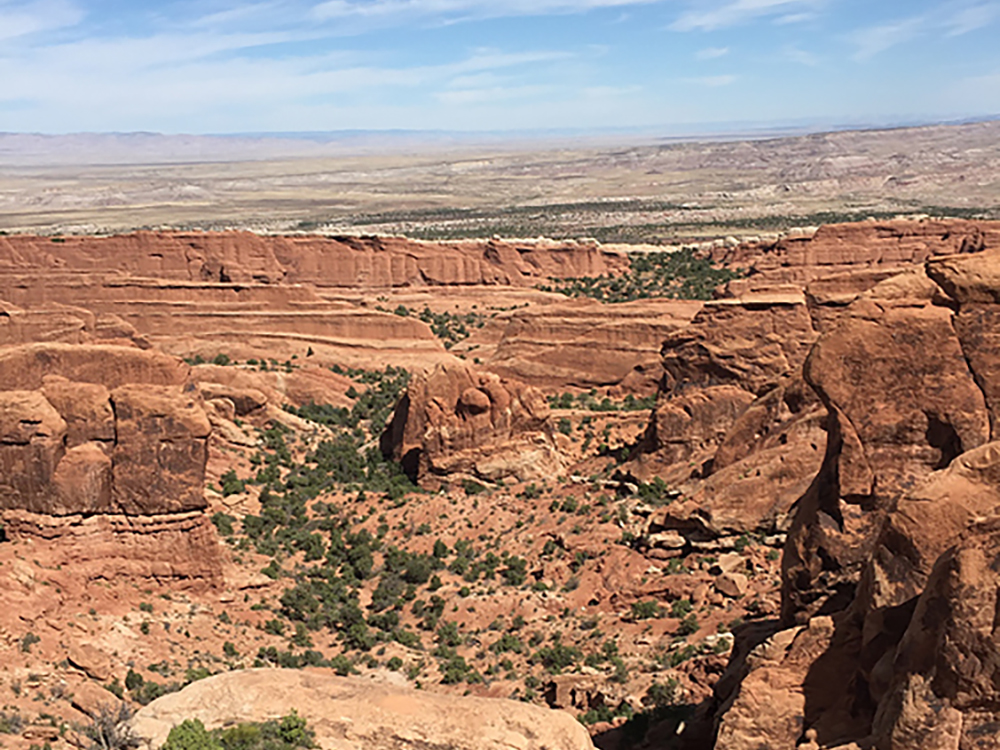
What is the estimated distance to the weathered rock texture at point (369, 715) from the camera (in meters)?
18.2

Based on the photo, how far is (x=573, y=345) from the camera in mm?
56375

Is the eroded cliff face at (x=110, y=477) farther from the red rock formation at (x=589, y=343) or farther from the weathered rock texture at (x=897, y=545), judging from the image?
the red rock formation at (x=589, y=343)

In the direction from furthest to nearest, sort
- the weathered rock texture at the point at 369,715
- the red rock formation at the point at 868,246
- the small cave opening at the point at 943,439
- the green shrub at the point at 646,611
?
the red rock formation at the point at 868,246 < the green shrub at the point at 646,611 < the weathered rock texture at the point at 369,715 < the small cave opening at the point at 943,439

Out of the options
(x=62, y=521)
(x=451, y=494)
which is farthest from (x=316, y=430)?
(x=62, y=521)

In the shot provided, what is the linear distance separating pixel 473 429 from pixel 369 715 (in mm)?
22822

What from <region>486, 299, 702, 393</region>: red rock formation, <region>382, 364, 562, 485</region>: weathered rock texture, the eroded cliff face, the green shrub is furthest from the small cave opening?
<region>486, 299, 702, 393</region>: red rock formation

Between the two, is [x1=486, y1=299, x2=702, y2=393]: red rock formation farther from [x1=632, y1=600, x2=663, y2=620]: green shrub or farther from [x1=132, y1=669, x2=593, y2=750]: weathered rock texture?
[x1=132, y1=669, x2=593, y2=750]: weathered rock texture

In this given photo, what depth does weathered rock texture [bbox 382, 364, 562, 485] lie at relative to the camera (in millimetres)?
40906

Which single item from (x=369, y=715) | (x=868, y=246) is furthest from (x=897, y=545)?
(x=868, y=246)

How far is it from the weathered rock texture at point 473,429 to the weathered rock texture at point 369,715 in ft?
69.9

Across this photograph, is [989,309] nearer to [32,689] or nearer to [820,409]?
[820,409]

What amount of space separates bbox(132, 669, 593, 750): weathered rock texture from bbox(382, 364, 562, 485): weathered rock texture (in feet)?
69.9

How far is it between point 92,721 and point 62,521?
755cm

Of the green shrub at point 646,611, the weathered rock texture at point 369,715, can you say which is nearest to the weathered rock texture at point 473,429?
the green shrub at point 646,611
